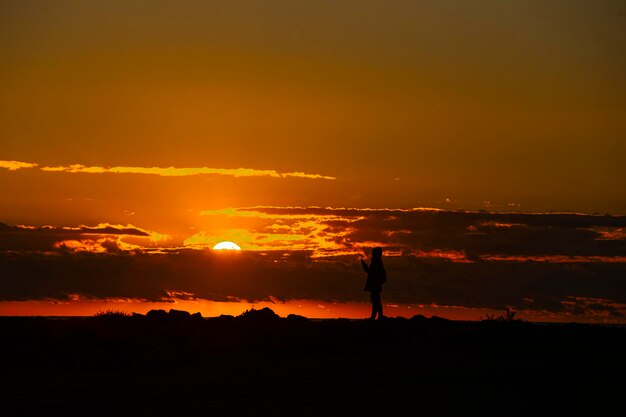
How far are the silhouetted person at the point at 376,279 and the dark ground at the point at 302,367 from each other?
1.45 metres

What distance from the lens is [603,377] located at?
17.8 metres

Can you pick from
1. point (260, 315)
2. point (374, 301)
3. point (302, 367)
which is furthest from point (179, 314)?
point (302, 367)

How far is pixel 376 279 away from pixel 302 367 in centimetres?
901

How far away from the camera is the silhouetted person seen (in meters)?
27.3

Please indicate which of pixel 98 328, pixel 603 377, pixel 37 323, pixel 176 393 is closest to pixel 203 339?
pixel 98 328

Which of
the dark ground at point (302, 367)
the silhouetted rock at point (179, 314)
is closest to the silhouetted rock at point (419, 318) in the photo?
the dark ground at point (302, 367)

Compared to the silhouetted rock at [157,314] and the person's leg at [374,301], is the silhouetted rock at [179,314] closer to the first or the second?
the silhouetted rock at [157,314]

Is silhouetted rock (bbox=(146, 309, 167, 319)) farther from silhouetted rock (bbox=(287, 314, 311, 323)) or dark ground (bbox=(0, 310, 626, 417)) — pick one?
silhouetted rock (bbox=(287, 314, 311, 323))

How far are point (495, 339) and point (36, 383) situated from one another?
35.6 feet

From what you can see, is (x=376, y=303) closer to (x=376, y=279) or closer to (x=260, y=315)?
(x=376, y=279)

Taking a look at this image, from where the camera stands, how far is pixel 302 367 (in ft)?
61.2

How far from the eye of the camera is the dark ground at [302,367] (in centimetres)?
1466

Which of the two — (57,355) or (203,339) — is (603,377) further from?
(57,355)

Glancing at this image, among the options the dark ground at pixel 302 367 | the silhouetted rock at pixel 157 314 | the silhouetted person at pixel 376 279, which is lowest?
the dark ground at pixel 302 367
